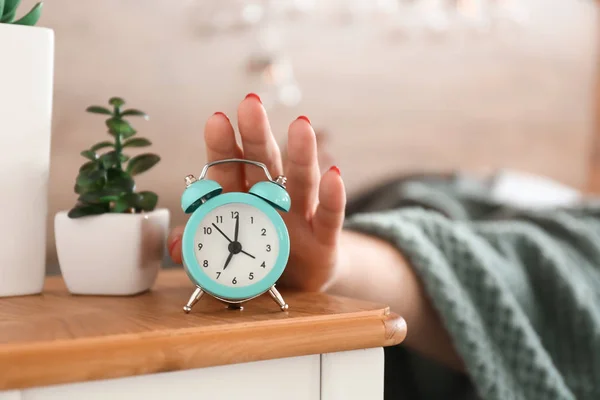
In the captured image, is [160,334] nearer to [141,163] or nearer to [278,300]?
[278,300]

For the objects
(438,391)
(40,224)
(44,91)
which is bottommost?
(438,391)

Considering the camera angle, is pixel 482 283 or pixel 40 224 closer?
pixel 40 224

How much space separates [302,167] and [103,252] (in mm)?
207

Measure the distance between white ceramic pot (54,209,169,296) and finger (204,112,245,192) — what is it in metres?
0.08

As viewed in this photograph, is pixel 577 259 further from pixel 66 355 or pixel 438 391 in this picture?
pixel 66 355

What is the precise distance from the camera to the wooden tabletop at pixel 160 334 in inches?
15.6

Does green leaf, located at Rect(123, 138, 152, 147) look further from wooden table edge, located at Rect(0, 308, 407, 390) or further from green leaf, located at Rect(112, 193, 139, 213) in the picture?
wooden table edge, located at Rect(0, 308, 407, 390)

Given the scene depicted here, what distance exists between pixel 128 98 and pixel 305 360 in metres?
1.05

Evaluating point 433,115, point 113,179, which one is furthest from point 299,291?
point 433,115

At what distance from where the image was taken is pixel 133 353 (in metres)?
0.41

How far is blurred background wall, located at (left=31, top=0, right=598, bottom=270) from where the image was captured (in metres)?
1.36

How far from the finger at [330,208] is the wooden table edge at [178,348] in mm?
115

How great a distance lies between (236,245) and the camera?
0.53m

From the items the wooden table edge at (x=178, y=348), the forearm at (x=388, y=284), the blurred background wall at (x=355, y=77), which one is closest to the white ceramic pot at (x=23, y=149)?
the wooden table edge at (x=178, y=348)
